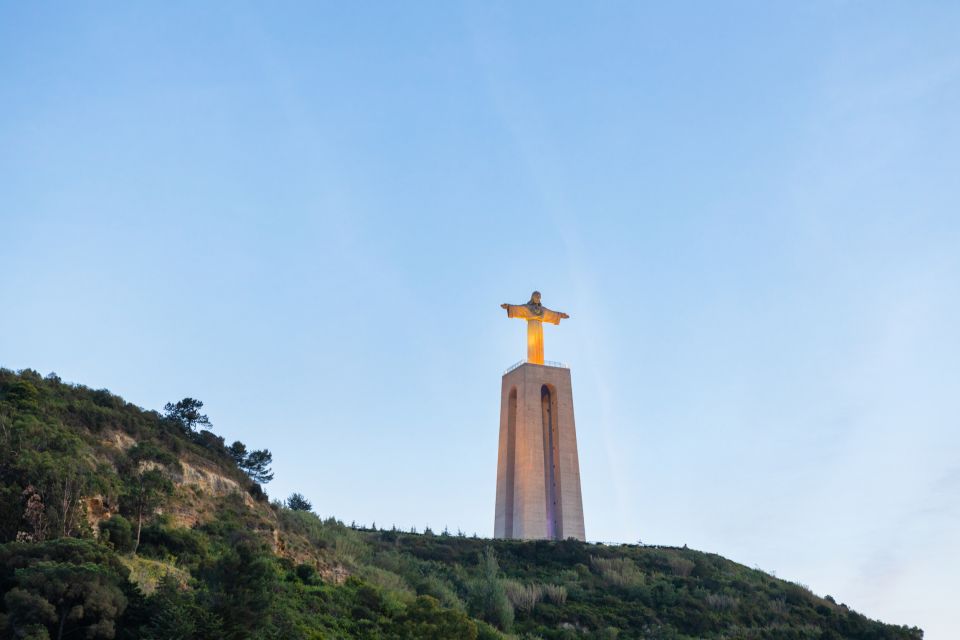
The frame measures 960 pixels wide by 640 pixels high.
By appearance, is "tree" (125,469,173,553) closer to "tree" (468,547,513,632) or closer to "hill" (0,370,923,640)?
"hill" (0,370,923,640)

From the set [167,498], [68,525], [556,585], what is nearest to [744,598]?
[556,585]

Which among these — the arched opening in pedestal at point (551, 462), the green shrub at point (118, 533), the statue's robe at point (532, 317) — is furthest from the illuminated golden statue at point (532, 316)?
the green shrub at point (118, 533)

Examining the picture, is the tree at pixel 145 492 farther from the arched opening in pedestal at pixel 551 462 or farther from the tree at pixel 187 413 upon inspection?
the arched opening in pedestal at pixel 551 462

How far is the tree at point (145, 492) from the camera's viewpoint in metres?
22.9

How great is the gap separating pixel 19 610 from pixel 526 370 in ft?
125

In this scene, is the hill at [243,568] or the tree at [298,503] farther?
the tree at [298,503]

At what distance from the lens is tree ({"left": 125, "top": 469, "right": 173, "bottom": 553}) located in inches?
903

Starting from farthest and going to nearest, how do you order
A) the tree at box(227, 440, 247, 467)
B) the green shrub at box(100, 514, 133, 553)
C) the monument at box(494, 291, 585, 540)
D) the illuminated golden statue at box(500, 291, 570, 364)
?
the illuminated golden statue at box(500, 291, 570, 364) → the monument at box(494, 291, 585, 540) → the tree at box(227, 440, 247, 467) → the green shrub at box(100, 514, 133, 553)

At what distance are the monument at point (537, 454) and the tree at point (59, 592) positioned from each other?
33.1 metres

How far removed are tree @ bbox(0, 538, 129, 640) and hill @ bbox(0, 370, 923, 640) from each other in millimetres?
31

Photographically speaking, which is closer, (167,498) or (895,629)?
(167,498)

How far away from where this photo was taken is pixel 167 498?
981 inches

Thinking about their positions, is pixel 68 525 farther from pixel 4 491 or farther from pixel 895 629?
pixel 895 629

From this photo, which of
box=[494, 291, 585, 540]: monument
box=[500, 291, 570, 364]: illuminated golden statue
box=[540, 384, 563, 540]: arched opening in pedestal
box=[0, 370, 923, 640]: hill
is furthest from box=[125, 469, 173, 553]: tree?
box=[500, 291, 570, 364]: illuminated golden statue
